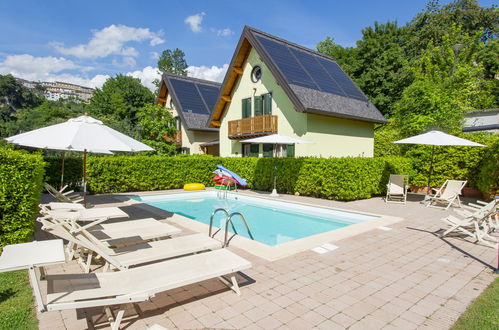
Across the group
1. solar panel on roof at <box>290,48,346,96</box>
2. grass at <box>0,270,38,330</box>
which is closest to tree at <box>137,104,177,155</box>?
solar panel on roof at <box>290,48,346,96</box>

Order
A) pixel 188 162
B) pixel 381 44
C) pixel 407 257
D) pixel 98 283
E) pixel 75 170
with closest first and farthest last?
pixel 98 283
pixel 407 257
pixel 75 170
pixel 188 162
pixel 381 44

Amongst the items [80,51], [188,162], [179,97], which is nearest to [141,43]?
[179,97]

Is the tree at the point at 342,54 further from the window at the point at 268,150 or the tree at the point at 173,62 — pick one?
the tree at the point at 173,62

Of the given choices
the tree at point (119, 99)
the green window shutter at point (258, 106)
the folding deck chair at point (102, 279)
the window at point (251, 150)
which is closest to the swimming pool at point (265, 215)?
the folding deck chair at point (102, 279)

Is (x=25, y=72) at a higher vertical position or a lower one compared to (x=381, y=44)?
higher

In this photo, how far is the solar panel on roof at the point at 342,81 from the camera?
19438 millimetres

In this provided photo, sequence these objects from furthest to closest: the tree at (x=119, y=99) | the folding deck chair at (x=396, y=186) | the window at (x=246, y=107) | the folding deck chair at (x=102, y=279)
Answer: the tree at (x=119, y=99) → the window at (x=246, y=107) → the folding deck chair at (x=396, y=186) → the folding deck chair at (x=102, y=279)

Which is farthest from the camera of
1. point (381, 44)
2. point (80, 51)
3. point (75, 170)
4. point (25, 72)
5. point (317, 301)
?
point (25, 72)

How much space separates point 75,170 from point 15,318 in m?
11.6

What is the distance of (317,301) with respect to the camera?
3643 mm

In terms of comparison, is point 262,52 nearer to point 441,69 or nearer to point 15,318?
point 15,318

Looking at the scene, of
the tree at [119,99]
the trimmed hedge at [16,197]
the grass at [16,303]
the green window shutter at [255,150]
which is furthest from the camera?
the tree at [119,99]

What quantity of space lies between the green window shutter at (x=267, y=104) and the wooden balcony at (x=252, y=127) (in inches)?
25.7

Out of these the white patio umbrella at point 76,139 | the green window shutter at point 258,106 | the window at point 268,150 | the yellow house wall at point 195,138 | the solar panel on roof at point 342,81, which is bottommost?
the white patio umbrella at point 76,139
